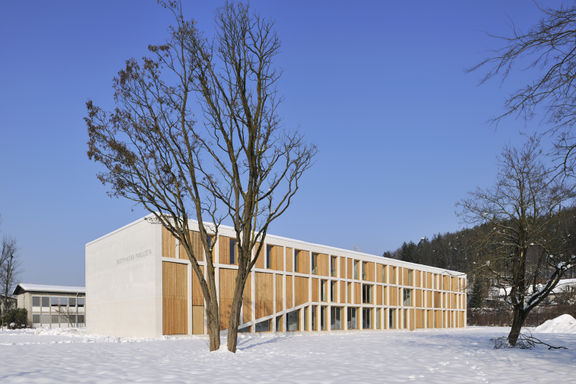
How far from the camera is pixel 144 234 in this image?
3184 centimetres

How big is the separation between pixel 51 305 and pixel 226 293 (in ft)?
113

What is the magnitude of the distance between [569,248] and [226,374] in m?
13.1

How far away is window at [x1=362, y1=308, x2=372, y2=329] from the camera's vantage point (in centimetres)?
4672

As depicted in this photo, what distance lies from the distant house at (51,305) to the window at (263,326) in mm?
30264

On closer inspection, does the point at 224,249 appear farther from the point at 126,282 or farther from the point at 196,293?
the point at 126,282

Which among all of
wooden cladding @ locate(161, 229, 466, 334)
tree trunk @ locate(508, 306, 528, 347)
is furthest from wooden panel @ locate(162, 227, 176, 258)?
tree trunk @ locate(508, 306, 528, 347)

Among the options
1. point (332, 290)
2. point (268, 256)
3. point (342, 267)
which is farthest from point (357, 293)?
point (268, 256)

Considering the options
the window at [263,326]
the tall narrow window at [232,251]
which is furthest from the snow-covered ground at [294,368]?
the window at [263,326]

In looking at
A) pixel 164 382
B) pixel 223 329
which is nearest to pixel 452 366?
pixel 164 382

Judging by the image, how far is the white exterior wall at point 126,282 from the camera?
99.2ft

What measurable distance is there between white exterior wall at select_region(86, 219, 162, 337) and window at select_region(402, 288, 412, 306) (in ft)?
99.5

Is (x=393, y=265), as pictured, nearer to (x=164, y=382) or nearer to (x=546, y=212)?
(x=546, y=212)

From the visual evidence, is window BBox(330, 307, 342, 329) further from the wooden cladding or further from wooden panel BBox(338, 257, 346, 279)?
wooden panel BBox(338, 257, 346, 279)

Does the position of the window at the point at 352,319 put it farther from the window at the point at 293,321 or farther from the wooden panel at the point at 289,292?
the wooden panel at the point at 289,292
